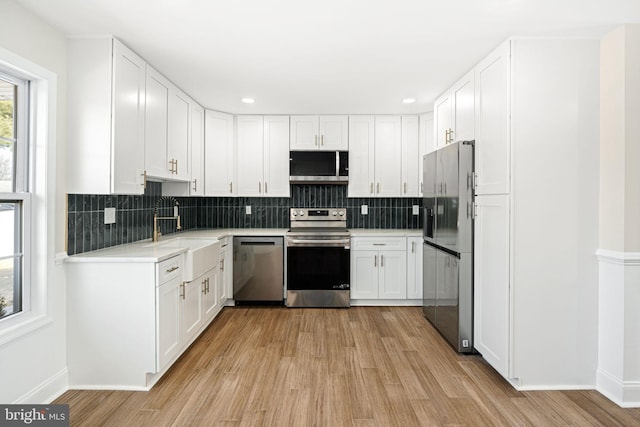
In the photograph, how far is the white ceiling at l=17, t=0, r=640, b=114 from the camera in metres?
2.05

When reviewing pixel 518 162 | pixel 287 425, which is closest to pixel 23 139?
pixel 287 425

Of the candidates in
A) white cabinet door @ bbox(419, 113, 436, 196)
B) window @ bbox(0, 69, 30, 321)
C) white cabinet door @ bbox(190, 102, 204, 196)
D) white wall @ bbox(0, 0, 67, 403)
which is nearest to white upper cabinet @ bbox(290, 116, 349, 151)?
white cabinet door @ bbox(419, 113, 436, 196)

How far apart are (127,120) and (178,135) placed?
978 mm

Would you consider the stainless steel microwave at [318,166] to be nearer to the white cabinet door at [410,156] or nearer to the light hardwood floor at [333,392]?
the white cabinet door at [410,156]

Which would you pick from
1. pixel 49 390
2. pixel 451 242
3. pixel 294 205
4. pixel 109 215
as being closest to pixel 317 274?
pixel 294 205

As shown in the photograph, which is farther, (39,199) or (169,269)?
(169,269)

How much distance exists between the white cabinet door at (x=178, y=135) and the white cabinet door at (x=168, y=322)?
1.18 m

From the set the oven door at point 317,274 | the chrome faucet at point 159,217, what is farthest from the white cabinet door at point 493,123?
the chrome faucet at point 159,217

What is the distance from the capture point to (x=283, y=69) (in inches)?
118

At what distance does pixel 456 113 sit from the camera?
3230 mm

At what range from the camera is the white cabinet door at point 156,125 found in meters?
2.88

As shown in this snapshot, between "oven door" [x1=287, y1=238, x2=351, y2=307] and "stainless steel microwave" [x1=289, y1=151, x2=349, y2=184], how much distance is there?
2.70 ft

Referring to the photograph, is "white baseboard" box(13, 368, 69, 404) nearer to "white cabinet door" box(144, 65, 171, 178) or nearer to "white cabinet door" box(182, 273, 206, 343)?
"white cabinet door" box(182, 273, 206, 343)

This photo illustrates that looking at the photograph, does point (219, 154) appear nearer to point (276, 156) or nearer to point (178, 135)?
point (276, 156)
